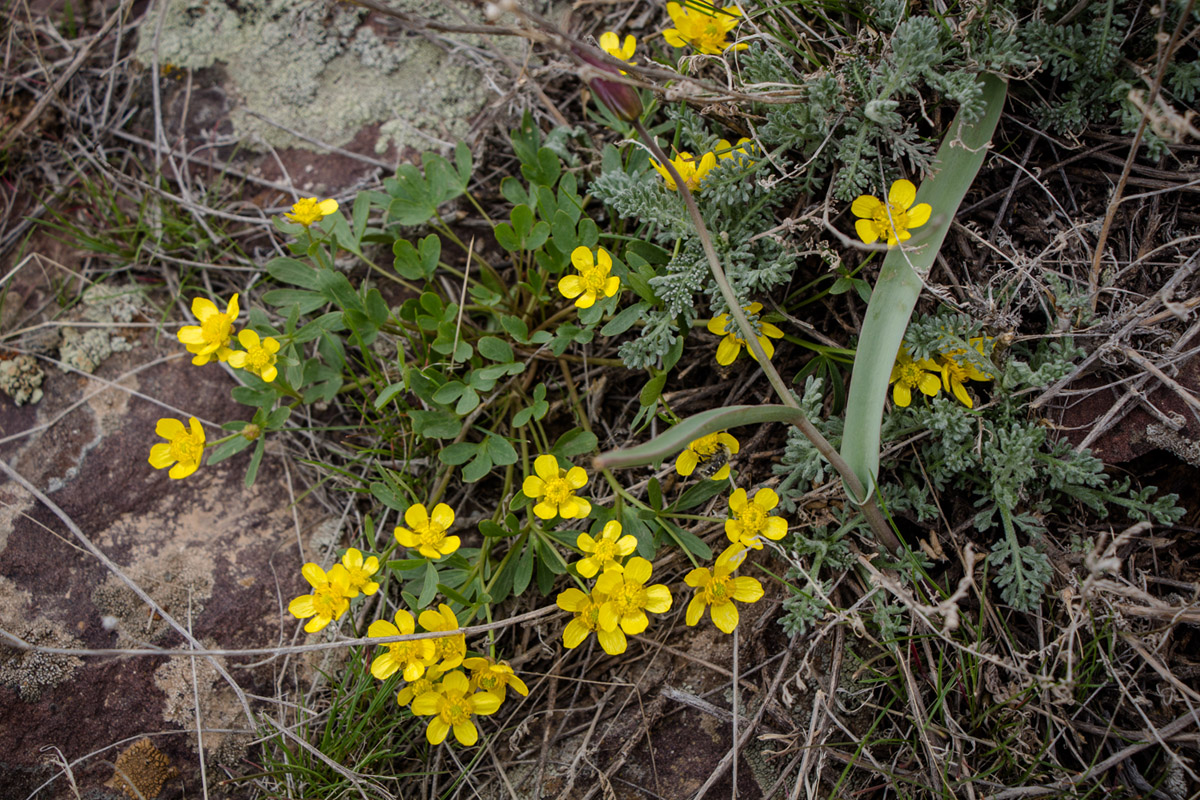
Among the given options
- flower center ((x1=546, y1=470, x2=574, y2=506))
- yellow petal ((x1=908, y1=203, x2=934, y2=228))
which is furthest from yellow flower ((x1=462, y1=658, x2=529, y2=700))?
yellow petal ((x1=908, y1=203, x2=934, y2=228))

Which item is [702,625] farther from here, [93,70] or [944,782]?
[93,70]

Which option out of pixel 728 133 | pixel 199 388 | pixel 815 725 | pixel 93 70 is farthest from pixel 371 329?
pixel 93 70

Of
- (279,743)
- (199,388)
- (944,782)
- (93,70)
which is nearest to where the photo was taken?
(944,782)

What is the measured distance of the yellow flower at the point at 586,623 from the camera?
2115 millimetres

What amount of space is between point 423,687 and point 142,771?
1.08 metres

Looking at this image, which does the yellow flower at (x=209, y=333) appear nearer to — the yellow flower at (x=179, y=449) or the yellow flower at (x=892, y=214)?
the yellow flower at (x=179, y=449)

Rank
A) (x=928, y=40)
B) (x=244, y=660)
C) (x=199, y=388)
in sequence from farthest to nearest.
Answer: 1. (x=199, y=388)
2. (x=244, y=660)
3. (x=928, y=40)

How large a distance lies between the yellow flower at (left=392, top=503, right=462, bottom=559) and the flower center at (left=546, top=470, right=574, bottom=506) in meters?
0.31

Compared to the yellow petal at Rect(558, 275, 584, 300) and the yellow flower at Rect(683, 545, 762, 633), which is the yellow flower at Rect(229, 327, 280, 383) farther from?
the yellow flower at Rect(683, 545, 762, 633)

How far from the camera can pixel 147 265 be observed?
3.03 metres

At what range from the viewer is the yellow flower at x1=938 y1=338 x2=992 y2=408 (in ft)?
7.15

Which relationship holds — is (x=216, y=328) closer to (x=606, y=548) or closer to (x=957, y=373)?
(x=606, y=548)

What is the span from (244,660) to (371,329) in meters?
1.25

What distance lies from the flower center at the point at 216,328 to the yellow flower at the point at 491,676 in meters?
1.43
